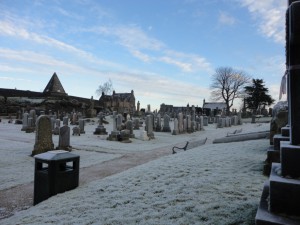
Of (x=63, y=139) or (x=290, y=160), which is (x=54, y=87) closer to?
(x=63, y=139)

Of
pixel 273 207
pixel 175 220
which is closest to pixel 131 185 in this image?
pixel 175 220

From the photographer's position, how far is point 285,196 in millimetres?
2107

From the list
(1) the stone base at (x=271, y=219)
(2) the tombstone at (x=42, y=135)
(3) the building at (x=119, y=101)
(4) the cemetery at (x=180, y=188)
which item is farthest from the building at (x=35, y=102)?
(1) the stone base at (x=271, y=219)

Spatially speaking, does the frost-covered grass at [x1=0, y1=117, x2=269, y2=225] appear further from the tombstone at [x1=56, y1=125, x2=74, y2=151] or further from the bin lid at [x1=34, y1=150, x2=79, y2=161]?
the tombstone at [x1=56, y1=125, x2=74, y2=151]

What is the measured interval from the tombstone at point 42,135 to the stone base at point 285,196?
1010cm

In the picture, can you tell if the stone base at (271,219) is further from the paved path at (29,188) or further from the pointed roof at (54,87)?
the pointed roof at (54,87)

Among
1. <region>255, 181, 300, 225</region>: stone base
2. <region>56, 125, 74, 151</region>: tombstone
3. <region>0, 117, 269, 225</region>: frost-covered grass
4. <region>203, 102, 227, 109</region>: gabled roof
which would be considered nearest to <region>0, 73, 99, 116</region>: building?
<region>56, 125, 74, 151</region>: tombstone

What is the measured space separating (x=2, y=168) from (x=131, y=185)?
17.3 ft

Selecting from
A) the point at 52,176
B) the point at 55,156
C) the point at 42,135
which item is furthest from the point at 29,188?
the point at 42,135

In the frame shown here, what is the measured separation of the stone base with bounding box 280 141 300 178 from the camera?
214cm

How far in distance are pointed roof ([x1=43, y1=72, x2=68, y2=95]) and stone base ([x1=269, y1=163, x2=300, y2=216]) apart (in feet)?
189

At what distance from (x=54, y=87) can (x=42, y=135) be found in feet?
162

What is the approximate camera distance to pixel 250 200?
3.81 metres

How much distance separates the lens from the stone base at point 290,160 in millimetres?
2139
